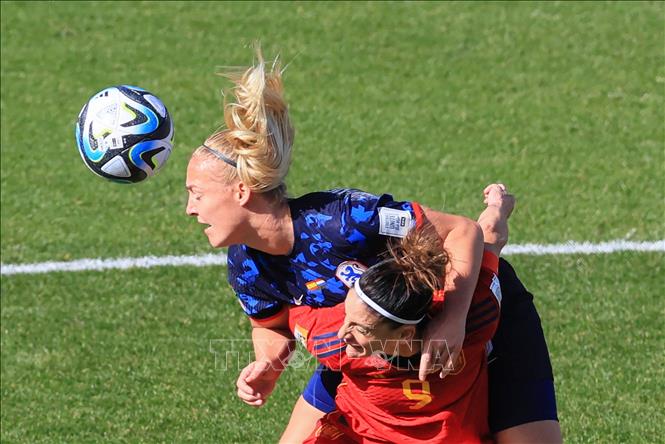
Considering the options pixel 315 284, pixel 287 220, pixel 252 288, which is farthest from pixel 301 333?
pixel 287 220

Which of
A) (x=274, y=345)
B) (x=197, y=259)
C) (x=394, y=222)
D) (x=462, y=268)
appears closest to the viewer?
(x=462, y=268)

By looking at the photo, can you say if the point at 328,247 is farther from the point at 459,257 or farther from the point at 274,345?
the point at 274,345

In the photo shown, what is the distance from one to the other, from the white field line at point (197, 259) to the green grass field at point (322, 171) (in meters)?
0.09

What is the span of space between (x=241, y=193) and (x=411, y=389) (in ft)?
3.22

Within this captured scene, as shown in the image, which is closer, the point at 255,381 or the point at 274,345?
the point at 255,381

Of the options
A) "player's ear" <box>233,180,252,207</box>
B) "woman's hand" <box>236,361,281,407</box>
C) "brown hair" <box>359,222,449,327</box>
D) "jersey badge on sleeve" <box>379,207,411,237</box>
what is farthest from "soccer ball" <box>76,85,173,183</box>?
"brown hair" <box>359,222,449,327</box>

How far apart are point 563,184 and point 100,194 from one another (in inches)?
143

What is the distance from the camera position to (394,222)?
4.37 meters

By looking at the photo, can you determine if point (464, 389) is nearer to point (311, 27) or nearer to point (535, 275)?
point (535, 275)

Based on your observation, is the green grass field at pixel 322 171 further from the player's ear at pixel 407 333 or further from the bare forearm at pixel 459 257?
the player's ear at pixel 407 333

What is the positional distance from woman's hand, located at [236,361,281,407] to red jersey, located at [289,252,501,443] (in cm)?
33

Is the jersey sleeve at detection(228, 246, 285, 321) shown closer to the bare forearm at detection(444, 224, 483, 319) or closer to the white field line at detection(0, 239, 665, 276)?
the bare forearm at detection(444, 224, 483, 319)

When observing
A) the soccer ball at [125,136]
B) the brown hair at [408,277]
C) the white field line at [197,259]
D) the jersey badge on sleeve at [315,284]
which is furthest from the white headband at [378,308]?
the white field line at [197,259]

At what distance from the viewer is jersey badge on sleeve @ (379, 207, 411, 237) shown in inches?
171
